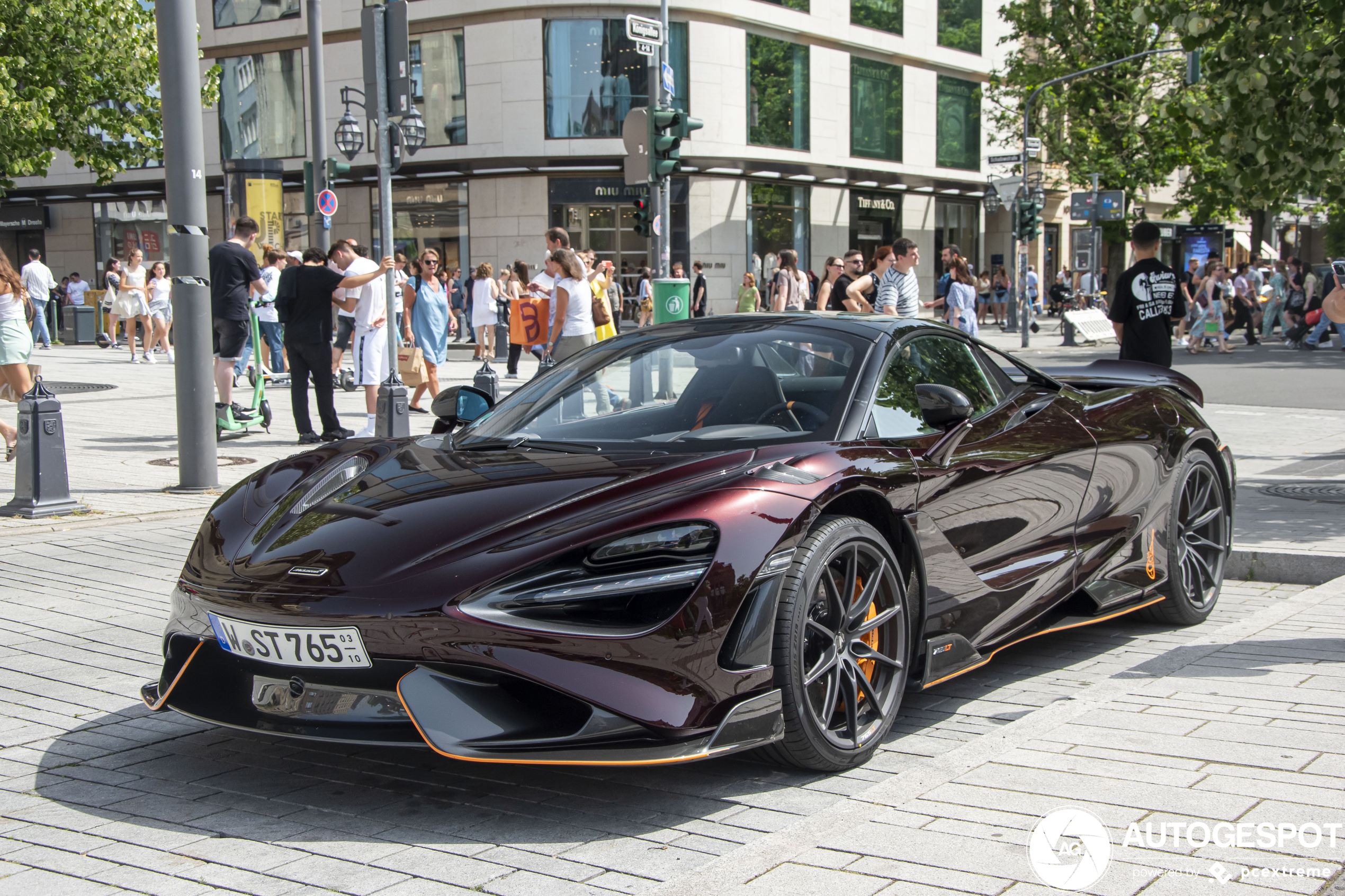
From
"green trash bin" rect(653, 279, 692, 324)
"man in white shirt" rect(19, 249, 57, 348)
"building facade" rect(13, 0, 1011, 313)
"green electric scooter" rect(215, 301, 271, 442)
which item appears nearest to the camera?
"green electric scooter" rect(215, 301, 271, 442)

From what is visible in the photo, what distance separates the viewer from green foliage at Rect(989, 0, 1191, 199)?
40062 millimetres

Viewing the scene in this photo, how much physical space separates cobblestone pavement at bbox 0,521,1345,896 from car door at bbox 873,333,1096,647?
1.29 ft

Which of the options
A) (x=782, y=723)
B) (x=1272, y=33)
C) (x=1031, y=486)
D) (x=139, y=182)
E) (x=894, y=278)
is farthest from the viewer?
(x=139, y=182)

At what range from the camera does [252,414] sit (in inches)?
518

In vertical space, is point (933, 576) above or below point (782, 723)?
above

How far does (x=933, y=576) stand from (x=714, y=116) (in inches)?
1279

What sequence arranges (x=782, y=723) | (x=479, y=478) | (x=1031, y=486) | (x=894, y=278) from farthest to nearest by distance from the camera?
(x=894, y=278) < (x=1031, y=486) < (x=479, y=478) < (x=782, y=723)

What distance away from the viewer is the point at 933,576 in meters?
4.03

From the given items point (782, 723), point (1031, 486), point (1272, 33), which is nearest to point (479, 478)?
point (782, 723)

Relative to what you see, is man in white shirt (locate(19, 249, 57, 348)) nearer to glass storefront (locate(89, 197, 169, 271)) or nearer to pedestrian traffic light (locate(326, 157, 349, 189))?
pedestrian traffic light (locate(326, 157, 349, 189))

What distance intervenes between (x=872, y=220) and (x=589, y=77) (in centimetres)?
1128

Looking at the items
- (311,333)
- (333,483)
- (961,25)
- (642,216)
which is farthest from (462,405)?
(961,25)

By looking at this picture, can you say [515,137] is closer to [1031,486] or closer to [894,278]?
[894,278]

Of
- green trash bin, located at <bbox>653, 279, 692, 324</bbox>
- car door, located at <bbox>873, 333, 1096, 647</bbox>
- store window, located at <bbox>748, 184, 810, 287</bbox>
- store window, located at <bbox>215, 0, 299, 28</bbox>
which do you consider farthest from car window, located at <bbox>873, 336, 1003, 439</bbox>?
store window, located at <bbox>215, 0, 299, 28</bbox>
